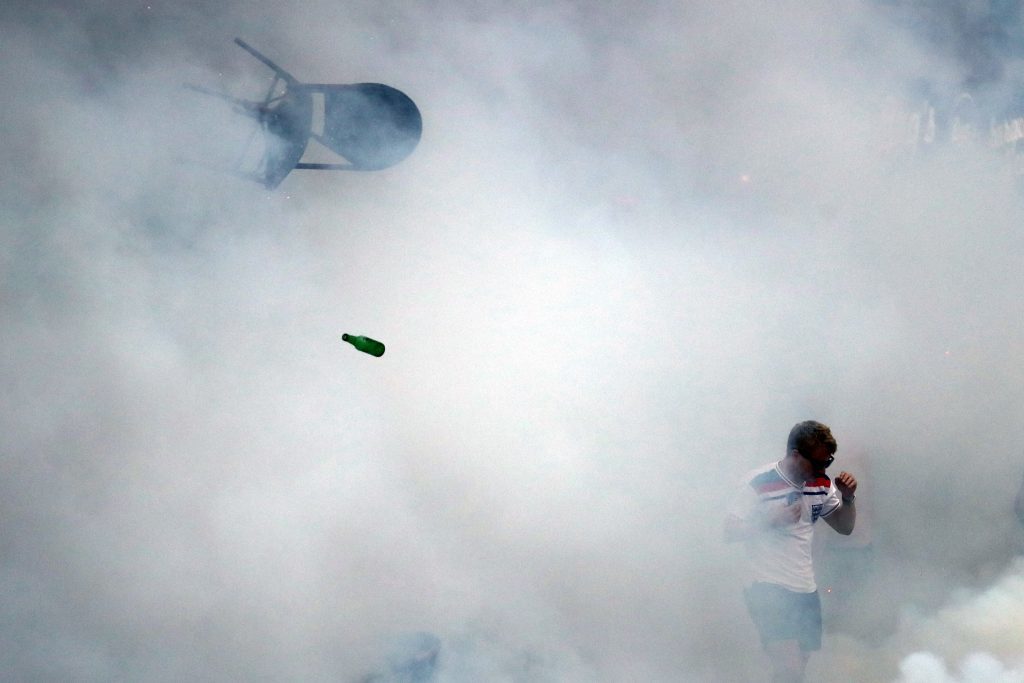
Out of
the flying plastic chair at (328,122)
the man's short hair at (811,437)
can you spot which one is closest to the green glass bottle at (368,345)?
the flying plastic chair at (328,122)

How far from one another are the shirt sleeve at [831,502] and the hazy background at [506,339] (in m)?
0.84

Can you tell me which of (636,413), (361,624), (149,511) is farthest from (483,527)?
(149,511)

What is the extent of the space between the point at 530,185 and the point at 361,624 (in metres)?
2.43

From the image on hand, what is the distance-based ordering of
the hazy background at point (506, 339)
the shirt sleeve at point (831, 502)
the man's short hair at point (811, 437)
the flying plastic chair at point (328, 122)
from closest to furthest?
the man's short hair at point (811, 437) < the shirt sleeve at point (831, 502) < the hazy background at point (506, 339) < the flying plastic chair at point (328, 122)

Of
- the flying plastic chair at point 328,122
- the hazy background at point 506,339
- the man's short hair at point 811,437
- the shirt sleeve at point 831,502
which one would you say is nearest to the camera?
the man's short hair at point 811,437

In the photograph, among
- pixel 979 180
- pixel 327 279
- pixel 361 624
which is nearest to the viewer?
pixel 361 624

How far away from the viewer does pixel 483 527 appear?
3.77 meters

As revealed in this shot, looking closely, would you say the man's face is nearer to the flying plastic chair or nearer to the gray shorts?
the gray shorts

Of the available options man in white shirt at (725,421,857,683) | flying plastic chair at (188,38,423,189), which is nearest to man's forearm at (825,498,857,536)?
man in white shirt at (725,421,857,683)

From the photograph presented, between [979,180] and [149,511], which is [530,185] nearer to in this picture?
[149,511]

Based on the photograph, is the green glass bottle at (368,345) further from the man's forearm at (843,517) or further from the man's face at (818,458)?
the man's forearm at (843,517)

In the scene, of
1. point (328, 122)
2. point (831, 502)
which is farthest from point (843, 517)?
point (328, 122)

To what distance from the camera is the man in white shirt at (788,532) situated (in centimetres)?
305

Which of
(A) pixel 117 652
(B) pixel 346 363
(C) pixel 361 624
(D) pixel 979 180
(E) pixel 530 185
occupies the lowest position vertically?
(A) pixel 117 652
